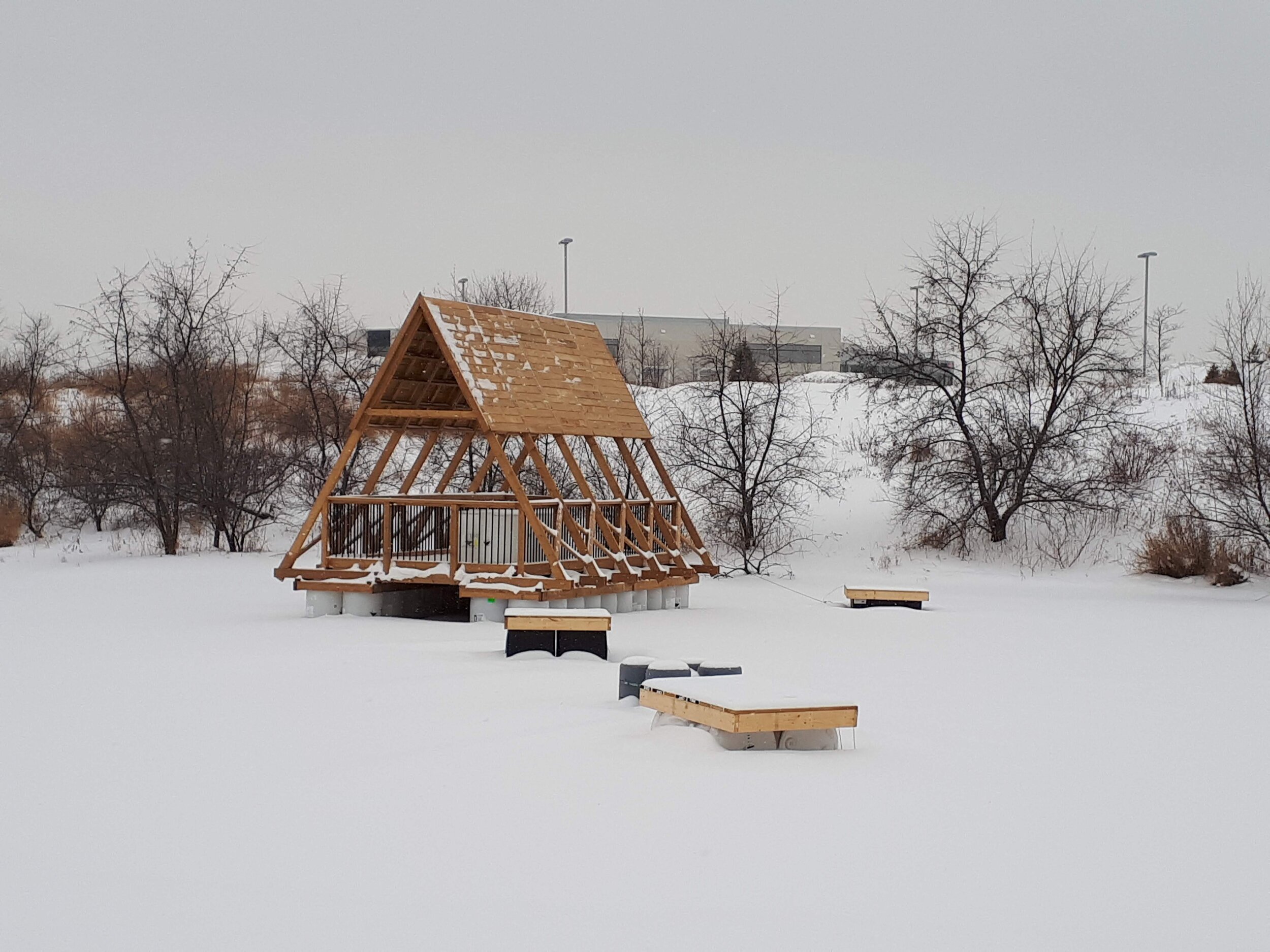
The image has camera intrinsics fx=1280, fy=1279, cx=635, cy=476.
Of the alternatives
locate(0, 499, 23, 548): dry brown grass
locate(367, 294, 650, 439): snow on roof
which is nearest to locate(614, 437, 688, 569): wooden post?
locate(367, 294, 650, 439): snow on roof

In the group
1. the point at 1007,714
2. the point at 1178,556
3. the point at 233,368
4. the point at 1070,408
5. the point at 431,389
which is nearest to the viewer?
the point at 1007,714

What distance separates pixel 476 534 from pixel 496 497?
2540 mm

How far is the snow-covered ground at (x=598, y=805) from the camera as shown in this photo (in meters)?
5.39

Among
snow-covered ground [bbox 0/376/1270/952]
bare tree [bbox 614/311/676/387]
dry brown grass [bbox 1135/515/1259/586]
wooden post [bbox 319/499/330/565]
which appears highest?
bare tree [bbox 614/311/676/387]

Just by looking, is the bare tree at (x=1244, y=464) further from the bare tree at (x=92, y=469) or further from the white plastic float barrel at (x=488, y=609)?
the bare tree at (x=92, y=469)

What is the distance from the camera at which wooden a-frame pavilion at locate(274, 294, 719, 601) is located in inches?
650

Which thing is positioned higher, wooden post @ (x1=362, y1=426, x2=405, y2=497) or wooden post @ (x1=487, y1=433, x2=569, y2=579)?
wooden post @ (x1=362, y1=426, x2=405, y2=497)

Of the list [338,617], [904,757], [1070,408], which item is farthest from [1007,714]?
[1070,408]

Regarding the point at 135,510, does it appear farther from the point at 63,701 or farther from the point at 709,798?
the point at 709,798

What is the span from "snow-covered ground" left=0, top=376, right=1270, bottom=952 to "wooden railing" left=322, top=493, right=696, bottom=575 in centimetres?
305

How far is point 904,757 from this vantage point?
8.27 meters

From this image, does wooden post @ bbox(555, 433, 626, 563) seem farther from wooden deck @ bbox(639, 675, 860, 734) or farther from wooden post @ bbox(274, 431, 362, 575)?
wooden deck @ bbox(639, 675, 860, 734)

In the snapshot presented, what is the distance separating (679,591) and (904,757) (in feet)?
36.3

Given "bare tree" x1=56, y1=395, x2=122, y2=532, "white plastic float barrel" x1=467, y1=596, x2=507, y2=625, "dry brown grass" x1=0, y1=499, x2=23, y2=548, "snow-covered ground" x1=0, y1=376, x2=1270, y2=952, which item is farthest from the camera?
"dry brown grass" x1=0, y1=499, x2=23, y2=548
